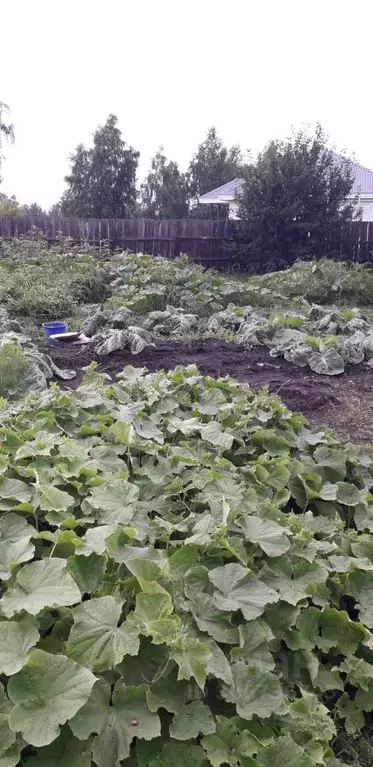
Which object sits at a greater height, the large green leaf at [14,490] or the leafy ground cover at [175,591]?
the large green leaf at [14,490]

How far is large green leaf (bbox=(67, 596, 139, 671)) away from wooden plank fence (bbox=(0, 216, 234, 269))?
1378 cm

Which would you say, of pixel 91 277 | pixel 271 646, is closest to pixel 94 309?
pixel 91 277

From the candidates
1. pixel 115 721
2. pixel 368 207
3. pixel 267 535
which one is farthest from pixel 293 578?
pixel 368 207

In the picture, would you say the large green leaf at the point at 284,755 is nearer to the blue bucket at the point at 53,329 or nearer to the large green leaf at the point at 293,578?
the large green leaf at the point at 293,578

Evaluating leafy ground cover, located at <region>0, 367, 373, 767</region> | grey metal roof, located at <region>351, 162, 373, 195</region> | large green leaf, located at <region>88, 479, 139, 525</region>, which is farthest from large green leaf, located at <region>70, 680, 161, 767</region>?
grey metal roof, located at <region>351, 162, 373, 195</region>

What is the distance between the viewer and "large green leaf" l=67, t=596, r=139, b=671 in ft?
4.42

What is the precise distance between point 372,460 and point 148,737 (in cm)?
224

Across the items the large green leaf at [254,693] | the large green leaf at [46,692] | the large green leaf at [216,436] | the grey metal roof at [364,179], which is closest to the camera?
the large green leaf at [46,692]

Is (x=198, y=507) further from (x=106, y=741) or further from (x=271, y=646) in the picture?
(x=106, y=741)

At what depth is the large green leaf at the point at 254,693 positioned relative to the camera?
146 cm

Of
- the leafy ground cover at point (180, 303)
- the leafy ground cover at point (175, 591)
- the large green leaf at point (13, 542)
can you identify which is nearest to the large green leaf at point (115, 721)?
the leafy ground cover at point (175, 591)

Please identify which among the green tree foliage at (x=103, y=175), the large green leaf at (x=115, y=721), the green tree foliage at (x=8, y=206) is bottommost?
the large green leaf at (x=115, y=721)

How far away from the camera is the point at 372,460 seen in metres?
3.19

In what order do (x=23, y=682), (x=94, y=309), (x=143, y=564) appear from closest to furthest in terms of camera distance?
1. (x=23, y=682)
2. (x=143, y=564)
3. (x=94, y=309)
